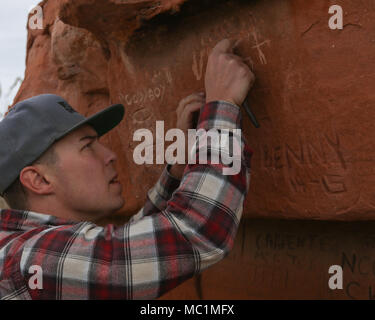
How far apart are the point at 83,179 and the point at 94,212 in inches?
4.2

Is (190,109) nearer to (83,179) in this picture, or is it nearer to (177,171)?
(177,171)

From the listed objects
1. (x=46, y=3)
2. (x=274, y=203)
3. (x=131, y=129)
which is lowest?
(x=274, y=203)

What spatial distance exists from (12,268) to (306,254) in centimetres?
108

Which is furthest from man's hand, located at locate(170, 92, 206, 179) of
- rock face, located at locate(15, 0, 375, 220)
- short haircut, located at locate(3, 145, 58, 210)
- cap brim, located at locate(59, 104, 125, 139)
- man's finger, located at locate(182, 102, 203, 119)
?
short haircut, located at locate(3, 145, 58, 210)

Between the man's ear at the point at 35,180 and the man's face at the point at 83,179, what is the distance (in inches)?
1.1

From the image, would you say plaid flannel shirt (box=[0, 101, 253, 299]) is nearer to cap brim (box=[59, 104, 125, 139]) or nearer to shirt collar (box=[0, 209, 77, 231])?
shirt collar (box=[0, 209, 77, 231])

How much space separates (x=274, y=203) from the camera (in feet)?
4.90

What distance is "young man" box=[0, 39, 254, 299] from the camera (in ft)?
3.55

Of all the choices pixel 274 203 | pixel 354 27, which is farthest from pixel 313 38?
pixel 274 203

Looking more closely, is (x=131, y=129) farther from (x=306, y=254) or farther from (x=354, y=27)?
(x=354, y=27)

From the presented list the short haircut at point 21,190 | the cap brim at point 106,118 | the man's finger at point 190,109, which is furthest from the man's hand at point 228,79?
the short haircut at point 21,190

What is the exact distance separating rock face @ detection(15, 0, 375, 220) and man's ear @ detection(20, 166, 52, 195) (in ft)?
1.98

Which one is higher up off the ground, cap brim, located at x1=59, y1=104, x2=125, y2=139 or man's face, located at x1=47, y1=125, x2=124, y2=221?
cap brim, located at x1=59, y1=104, x2=125, y2=139

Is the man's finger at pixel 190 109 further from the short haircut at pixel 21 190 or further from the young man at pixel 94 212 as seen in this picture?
the short haircut at pixel 21 190
